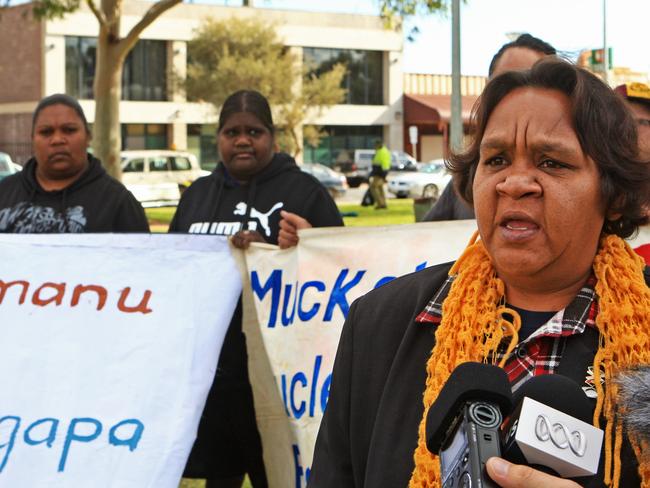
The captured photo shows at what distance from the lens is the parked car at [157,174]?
96.1 ft

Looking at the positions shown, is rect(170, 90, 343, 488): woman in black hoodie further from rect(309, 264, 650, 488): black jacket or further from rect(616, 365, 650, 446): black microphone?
rect(616, 365, 650, 446): black microphone

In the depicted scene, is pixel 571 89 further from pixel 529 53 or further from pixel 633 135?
pixel 529 53

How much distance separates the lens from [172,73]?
43.7 m

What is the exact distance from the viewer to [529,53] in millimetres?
3768

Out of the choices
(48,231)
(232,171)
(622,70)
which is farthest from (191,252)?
(622,70)

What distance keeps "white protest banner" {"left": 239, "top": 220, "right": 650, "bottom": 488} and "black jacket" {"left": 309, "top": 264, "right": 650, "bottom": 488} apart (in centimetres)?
166

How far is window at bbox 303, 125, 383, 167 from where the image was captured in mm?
48906

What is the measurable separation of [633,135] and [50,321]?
2.72 m

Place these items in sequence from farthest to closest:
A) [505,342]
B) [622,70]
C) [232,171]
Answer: [622,70] < [232,171] < [505,342]

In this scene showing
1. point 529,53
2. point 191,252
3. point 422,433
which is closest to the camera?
point 422,433

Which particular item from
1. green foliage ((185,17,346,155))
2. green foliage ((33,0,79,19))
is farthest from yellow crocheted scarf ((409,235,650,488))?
green foliage ((185,17,346,155))

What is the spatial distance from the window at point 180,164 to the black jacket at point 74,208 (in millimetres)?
26767

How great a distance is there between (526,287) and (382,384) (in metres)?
0.36

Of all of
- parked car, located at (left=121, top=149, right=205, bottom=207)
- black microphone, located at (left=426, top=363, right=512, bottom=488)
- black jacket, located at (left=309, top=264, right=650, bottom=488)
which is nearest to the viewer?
black microphone, located at (left=426, top=363, right=512, bottom=488)
